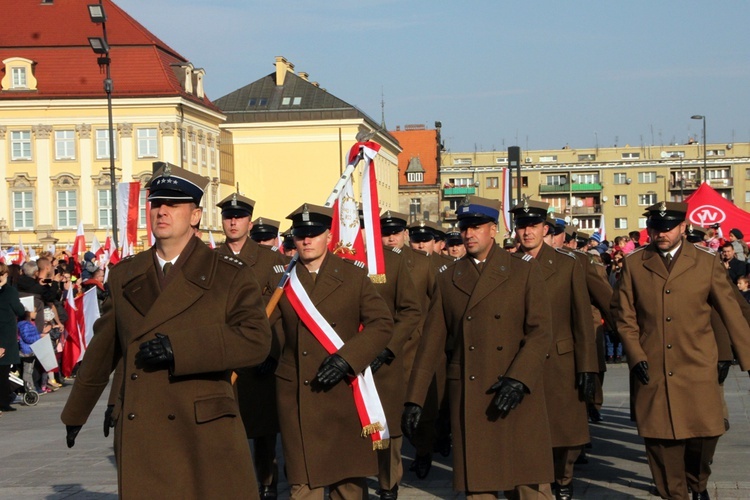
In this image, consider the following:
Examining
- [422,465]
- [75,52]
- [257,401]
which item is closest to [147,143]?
[75,52]

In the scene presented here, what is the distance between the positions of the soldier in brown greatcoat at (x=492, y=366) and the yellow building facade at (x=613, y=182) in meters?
125

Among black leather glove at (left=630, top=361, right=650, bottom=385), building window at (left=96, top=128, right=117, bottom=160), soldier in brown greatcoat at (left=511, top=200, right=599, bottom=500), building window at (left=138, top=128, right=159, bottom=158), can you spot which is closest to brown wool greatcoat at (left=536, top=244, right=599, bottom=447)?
soldier in brown greatcoat at (left=511, top=200, right=599, bottom=500)

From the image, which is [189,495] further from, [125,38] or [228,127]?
[228,127]

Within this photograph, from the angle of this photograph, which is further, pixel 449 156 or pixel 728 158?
pixel 449 156

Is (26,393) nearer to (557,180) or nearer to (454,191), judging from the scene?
(454,191)

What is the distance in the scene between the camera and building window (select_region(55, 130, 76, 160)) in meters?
78.3

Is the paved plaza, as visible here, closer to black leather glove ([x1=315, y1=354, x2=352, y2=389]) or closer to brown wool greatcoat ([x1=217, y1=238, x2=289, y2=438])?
brown wool greatcoat ([x1=217, y1=238, x2=289, y2=438])

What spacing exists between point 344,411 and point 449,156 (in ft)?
479

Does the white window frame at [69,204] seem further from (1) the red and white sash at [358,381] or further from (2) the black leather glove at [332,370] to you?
(2) the black leather glove at [332,370]

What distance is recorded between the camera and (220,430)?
5910 mm

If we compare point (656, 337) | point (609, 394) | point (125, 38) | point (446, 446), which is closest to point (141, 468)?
point (656, 337)

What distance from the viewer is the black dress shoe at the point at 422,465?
36.2 feet

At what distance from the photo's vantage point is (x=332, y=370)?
779cm

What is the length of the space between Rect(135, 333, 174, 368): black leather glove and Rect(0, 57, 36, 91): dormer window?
7347cm
